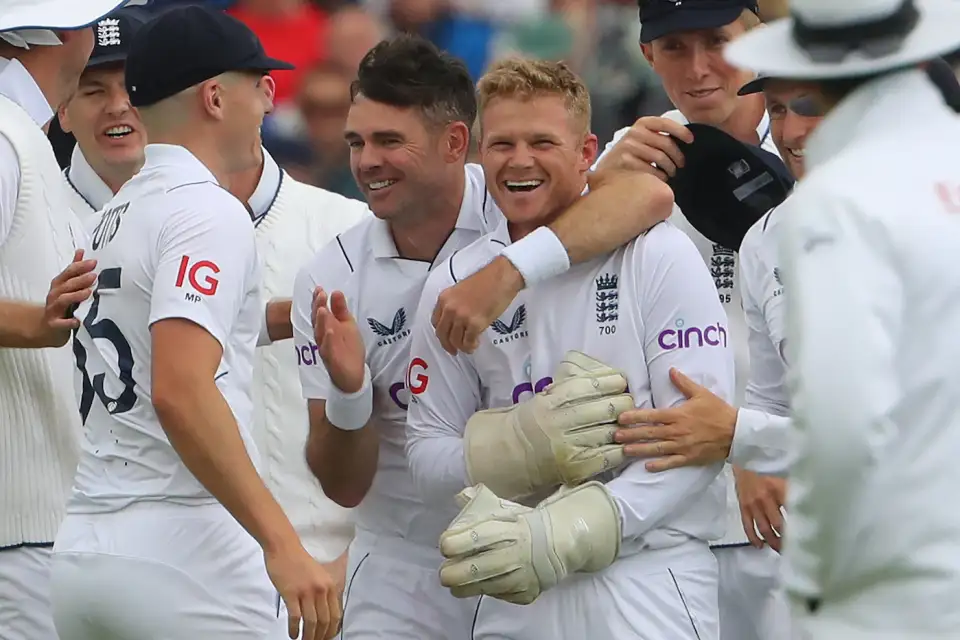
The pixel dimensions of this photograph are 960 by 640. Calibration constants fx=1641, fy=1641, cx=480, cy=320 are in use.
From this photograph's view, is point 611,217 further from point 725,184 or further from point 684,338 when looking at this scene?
point 725,184

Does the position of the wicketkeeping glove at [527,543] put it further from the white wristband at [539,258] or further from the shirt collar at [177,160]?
the shirt collar at [177,160]

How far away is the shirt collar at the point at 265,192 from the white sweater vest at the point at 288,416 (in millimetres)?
26

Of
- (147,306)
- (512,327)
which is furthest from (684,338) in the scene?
(147,306)

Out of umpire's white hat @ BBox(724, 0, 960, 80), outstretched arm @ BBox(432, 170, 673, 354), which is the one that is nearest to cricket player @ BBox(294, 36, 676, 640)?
outstretched arm @ BBox(432, 170, 673, 354)

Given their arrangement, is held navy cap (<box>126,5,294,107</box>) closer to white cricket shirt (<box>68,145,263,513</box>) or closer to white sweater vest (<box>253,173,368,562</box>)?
white cricket shirt (<box>68,145,263,513</box>)

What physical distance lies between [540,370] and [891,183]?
1.55 metres

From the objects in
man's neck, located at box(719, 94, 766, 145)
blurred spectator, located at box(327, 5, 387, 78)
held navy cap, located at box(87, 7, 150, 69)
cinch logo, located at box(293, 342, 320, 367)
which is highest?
held navy cap, located at box(87, 7, 150, 69)

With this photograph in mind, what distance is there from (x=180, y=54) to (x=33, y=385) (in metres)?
1.07

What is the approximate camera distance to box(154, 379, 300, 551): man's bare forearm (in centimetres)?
386

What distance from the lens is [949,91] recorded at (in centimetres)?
287

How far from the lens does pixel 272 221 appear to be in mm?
5707

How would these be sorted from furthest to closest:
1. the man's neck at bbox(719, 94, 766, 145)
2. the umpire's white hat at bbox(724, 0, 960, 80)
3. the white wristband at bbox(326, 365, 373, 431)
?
1. the man's neck at bbox(719, 94, 766, 145)
2. the white wristband at bbox(326, 365, 373, 431)
3. the umpire's white hat at bbox(724, 0, 960, 80)

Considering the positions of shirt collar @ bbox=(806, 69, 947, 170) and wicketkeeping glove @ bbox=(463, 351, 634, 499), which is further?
wicketkeeping glove @ bbox=(463, 351, 634, 499)

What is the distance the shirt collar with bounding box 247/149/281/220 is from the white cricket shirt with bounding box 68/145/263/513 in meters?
1.37
